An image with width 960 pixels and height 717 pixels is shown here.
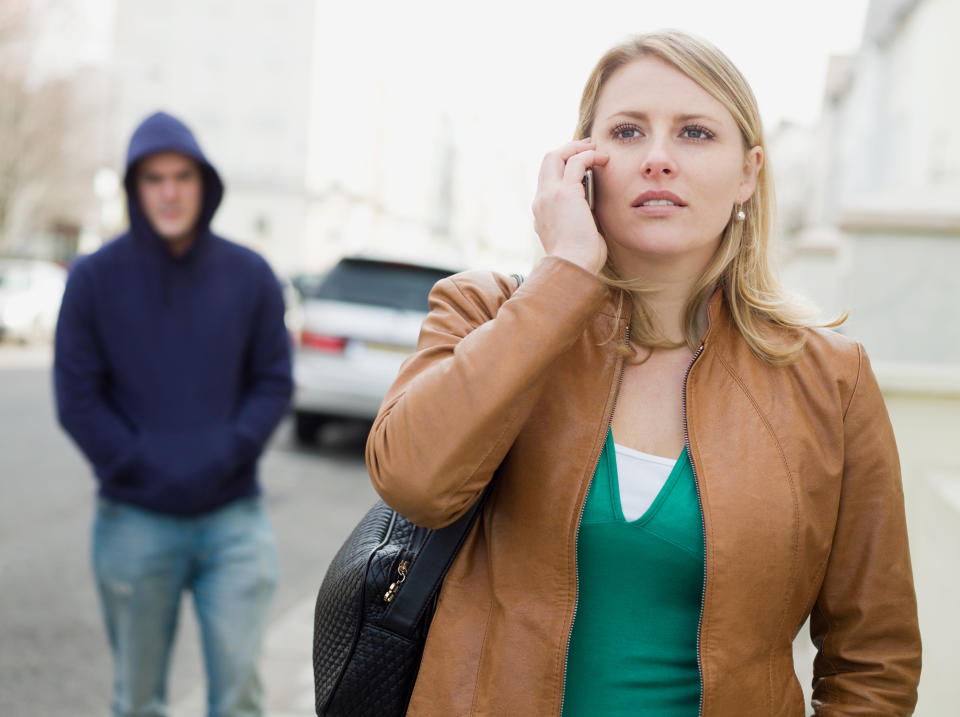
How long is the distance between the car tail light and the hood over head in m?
5.92

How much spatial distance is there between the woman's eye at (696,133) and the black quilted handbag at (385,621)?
0.75 m

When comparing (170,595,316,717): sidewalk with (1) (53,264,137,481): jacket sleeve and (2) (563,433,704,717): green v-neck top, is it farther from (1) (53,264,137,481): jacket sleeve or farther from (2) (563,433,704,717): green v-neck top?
(2) (563,433,704,717): green v-neck top

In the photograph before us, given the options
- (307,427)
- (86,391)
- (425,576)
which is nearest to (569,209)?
(425,576)

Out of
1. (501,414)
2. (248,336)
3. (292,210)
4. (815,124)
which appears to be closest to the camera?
(501,414)

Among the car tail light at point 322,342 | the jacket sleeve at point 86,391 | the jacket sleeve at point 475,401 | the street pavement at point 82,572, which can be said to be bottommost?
the street pavement at point 82,572

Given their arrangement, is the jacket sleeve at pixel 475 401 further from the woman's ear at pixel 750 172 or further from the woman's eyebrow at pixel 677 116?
the woman's ear at pixel 750 172

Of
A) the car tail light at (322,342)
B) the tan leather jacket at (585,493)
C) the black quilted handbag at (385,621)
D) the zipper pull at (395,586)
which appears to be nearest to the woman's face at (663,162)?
the tan leather jacket at (585,493)

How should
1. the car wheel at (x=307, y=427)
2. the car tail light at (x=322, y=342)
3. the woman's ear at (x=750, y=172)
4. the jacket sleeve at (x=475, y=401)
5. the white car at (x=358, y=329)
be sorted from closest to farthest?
the jacket sleeve at (x=475, y=401)
the woman's ear at (x=750, y=172)
the white car at (x=358, y=329)
the car tail light at (x=322, y=342)
the car wheel at (x=307, y=427)

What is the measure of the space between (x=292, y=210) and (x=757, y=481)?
47697mm

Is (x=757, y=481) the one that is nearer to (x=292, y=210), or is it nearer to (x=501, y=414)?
(x=501, y=414)

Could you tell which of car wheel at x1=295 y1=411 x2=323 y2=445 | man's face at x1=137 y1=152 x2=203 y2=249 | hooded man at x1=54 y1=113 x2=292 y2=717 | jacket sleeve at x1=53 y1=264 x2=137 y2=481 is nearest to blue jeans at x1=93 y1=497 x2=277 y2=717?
hooded man at x1=54 y1=113 x2=292 y2=717

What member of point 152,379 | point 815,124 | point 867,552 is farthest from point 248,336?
point 815,124

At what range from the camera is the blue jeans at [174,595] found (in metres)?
3.06

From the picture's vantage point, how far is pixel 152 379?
311 centimetres
